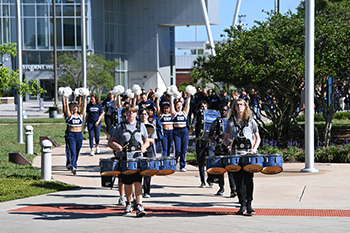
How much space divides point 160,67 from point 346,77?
51384mm

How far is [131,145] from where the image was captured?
27.0 ft

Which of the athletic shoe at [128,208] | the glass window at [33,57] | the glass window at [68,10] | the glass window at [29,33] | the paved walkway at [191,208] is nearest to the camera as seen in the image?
the paved walkway at [191,208]

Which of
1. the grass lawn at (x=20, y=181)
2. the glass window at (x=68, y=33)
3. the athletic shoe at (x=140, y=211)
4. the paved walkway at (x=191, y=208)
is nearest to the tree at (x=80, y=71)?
the glass window at (x=68, y=33)

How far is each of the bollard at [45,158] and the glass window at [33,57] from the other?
4905 centimetres

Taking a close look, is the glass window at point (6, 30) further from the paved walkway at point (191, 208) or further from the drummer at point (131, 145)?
the drummer at point (131, 145)

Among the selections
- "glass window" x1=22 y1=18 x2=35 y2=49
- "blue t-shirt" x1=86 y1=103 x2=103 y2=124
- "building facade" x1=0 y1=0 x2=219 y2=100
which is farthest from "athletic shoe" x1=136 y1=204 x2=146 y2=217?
"glass window" x1=22 y1=18 x2=35 y2=49

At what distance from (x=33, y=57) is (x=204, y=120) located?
51.1 metres

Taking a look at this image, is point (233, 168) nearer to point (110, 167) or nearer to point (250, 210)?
point (250, 210)

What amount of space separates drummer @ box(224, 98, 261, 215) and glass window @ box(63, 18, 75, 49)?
171 ft

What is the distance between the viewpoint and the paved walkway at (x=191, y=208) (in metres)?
7.53

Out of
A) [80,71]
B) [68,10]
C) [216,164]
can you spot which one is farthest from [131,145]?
[68,10]

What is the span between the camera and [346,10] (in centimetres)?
1708

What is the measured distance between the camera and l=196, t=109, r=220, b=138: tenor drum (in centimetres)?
1080

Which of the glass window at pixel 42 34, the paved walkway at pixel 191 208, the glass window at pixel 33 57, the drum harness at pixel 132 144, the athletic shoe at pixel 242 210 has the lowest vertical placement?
the paved walkway at pixel 191 208
